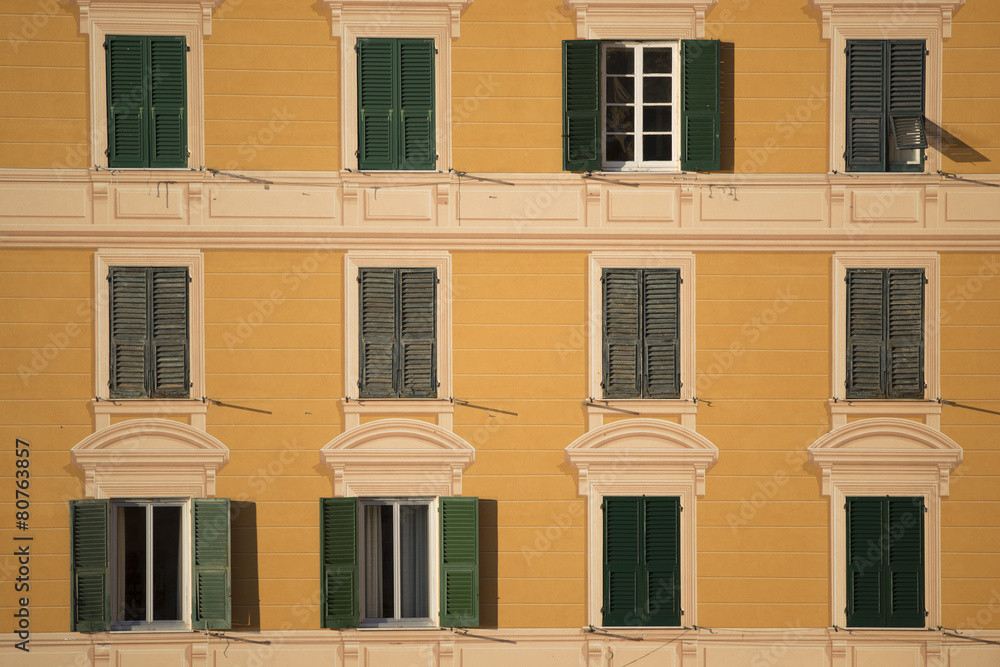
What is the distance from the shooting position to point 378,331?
437 inches

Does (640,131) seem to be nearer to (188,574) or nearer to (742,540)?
(742,540)

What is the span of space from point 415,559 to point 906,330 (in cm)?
718

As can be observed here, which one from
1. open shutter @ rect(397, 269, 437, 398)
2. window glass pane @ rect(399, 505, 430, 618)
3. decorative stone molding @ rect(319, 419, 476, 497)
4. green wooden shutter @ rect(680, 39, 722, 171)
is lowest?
window glass pane @ rect(399, 505, 430, 618)

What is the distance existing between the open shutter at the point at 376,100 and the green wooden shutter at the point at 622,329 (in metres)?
3.33

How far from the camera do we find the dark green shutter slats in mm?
10992

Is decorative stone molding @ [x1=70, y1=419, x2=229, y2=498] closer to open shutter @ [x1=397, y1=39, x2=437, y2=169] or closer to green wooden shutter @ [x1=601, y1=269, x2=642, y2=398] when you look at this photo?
open shutter @ [x1=397, y1=39, x2=437, y2=169]

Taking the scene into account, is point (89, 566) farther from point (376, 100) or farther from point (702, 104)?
point (702, 104)

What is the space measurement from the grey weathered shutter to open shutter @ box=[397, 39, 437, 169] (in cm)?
554

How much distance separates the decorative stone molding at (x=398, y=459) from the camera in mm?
10969

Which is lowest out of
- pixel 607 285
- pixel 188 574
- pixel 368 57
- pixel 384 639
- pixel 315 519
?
pixel 384 639

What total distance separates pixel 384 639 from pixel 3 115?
331 inches

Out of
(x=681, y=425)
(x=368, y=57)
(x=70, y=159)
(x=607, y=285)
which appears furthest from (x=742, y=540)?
(x=70, y=159)

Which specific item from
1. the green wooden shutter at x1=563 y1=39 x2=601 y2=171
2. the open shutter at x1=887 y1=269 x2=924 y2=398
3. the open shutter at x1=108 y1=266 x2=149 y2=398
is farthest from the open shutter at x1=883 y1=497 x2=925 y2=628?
the open shutter at x1=108 y1=266 x2=149 y2=398

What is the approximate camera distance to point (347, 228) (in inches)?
434
